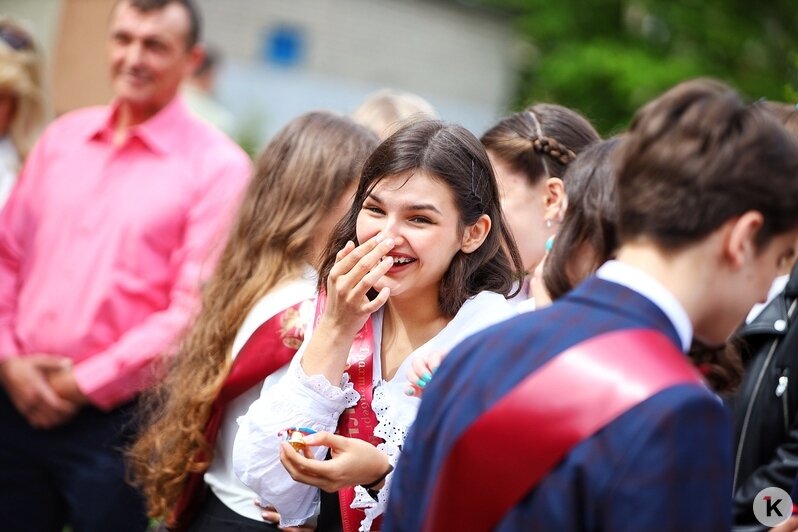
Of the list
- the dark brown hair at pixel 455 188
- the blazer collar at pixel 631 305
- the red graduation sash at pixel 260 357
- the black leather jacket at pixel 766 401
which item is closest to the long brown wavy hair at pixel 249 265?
the red graduation sash at pixel 260 357

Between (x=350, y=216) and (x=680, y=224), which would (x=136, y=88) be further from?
(x=680, y=224)

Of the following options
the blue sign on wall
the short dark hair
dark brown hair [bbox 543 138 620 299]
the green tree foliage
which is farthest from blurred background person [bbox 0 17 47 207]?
the blue sign on wall

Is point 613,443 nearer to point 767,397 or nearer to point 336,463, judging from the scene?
point 336,463

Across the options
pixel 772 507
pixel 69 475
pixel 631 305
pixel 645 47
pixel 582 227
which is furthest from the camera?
pixel 645 47

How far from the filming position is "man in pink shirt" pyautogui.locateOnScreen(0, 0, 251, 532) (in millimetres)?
3967

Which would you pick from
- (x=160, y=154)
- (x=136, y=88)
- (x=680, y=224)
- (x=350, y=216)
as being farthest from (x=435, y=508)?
(x=136, y=88)

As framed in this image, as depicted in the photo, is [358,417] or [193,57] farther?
[193,57]

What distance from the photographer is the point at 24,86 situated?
5.05m

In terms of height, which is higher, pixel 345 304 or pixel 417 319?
pixel 345 304

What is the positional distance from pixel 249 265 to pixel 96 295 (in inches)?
38.7

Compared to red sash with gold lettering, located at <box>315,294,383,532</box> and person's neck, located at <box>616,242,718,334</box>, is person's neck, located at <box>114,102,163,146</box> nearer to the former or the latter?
red sash with gold lettering, located at <box>315,294,383,532</box>

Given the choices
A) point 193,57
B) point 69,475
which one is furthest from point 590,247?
point 193,57

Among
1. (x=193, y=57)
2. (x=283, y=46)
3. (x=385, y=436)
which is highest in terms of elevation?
(x=193, y=57)

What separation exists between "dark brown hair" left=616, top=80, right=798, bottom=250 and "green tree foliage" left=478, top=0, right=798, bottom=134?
9.11 meters
